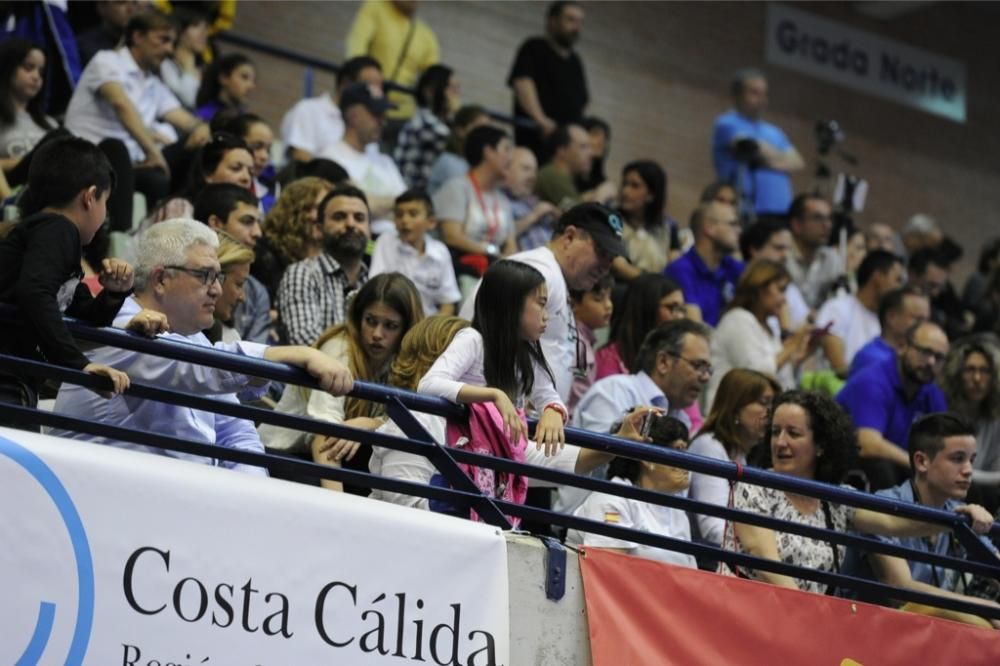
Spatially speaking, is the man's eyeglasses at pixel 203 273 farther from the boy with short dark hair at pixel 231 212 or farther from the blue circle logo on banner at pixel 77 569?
the boy with short dark hair at pixel 231 212

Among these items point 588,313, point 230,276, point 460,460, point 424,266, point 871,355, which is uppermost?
point 424,266

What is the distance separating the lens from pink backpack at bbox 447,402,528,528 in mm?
5305

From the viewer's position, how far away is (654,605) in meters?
5.36

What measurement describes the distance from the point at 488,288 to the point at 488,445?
559mm

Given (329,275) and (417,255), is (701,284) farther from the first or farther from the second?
(329,275)

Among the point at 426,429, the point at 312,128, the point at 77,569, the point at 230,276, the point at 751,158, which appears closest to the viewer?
the point at 77,569

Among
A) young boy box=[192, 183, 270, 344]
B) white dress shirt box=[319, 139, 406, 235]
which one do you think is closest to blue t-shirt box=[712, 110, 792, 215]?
white dress shirt box=[319, 139, 406, 235]

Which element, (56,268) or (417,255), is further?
(417,255)

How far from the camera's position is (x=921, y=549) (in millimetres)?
6555

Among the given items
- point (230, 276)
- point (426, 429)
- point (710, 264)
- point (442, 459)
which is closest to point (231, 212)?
point (230, 276)

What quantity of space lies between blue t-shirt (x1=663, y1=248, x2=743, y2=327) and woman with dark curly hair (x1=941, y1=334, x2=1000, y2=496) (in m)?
1.45

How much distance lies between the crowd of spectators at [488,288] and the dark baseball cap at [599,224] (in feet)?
0.05

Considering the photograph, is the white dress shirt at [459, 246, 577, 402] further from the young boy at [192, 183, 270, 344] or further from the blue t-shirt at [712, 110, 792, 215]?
the blue t-shirt at [712, 110, 792, 215]

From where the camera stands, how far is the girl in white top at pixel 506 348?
5.37 metres
